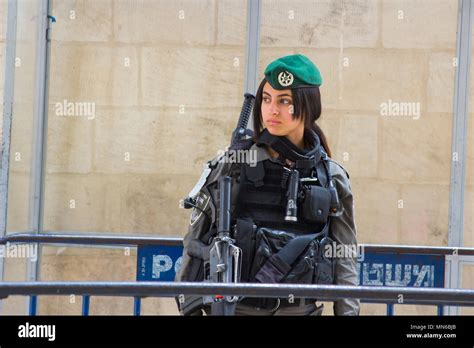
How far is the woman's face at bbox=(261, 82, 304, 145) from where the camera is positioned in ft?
9.59

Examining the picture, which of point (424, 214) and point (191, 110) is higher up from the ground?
point (191, 110)

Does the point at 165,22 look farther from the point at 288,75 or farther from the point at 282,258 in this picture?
the point at 282,258

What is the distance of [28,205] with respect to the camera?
5.83 meters

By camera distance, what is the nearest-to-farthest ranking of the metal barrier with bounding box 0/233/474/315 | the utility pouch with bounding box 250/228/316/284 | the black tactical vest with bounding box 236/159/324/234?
the metal barrier with bounding box 0/233/474/315
the utility pouch with bounding box 250/228/316/284
the black tactical vest with bounding box 236/159/324/234

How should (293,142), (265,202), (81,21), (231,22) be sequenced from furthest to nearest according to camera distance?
1. (81,21)
2. (231,22)
3. (293,142)
4. (265,202)

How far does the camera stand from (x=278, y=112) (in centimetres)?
293

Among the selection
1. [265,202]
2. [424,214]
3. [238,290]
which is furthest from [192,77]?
[238,290]

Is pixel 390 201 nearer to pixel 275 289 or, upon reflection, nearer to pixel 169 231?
pixel 169 231

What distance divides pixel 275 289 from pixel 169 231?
3.42 m

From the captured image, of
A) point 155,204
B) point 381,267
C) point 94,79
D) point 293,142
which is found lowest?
point 381,267

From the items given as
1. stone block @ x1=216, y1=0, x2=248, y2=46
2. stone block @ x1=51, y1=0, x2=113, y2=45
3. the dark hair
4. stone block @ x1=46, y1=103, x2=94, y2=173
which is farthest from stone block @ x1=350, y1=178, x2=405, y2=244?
the dark hair

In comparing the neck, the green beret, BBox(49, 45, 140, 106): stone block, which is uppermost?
BBox(49, 45, 140, 106): stone block

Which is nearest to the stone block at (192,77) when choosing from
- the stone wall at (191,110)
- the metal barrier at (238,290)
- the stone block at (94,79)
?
the stone wall at (191,110)

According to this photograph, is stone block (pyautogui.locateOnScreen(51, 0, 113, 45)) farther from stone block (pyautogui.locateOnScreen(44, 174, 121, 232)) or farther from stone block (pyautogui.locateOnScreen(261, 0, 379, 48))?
stone block (pyautogui.locateOnScreen(261, 0, 379, 48))
